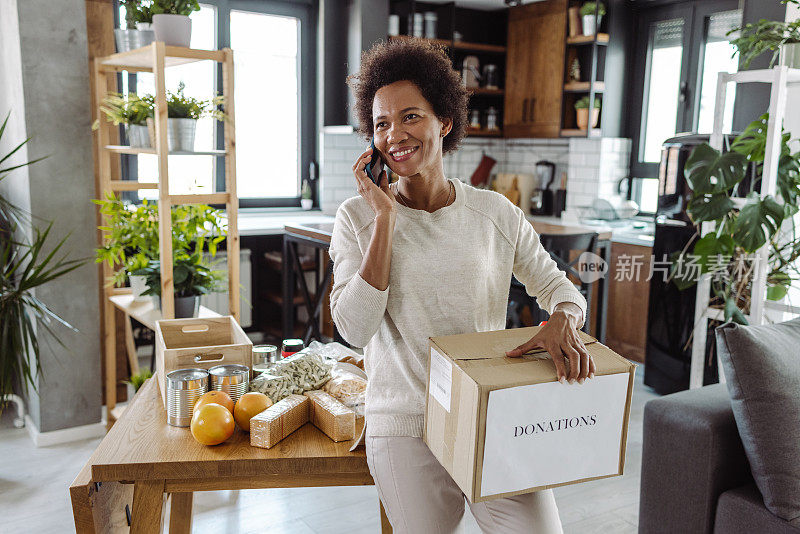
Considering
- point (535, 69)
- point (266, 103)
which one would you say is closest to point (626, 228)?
point (535, 69)

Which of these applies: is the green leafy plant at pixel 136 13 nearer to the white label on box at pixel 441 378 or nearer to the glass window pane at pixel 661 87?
the white label on box at pixel 441 378

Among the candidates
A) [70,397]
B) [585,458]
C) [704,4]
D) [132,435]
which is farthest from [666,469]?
[704,4]

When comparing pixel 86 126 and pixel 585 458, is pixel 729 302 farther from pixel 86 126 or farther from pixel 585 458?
pixel 86 126

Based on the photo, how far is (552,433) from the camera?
1.25 m

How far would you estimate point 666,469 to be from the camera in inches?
76.0

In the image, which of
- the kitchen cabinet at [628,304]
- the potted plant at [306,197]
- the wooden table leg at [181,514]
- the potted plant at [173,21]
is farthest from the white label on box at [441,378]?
the potted plant at [306,197]

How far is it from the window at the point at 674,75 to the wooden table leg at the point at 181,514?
379 centimetres

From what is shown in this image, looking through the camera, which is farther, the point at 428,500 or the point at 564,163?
the point at 564,163

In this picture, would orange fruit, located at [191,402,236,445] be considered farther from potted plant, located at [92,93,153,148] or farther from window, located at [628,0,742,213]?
window, located at [628,0,742,213]

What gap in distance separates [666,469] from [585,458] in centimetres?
77

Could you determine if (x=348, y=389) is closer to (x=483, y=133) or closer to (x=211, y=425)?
(x=211, y=425)

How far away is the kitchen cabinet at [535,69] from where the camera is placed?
504 centimetres

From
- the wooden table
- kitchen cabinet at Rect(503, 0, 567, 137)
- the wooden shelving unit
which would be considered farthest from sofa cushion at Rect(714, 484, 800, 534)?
kitchen cabinet at Rect(503, 0, 567, 137)

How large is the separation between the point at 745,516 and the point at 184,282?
210 cm
